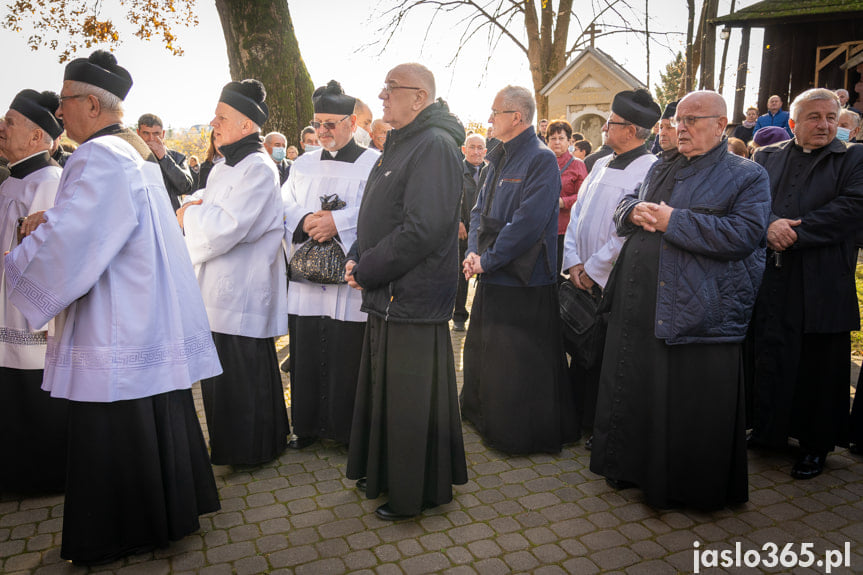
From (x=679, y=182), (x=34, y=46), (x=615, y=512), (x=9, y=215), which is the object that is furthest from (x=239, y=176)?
(x=34, y=46)

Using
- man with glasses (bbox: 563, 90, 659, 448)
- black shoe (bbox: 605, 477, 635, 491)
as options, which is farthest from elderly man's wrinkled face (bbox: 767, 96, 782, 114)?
black shoe (bbox: 605, 477, 635, 491)

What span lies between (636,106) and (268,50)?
257 inches

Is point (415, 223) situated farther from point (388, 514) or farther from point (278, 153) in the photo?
point (278, 153)

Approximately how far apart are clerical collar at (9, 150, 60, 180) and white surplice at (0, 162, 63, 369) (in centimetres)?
2

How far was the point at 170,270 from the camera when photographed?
3.19 m

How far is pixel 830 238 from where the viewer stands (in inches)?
162

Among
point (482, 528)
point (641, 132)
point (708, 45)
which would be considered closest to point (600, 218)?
point (641, 132)

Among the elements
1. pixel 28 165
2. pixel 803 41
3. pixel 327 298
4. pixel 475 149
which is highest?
pixel 803 41

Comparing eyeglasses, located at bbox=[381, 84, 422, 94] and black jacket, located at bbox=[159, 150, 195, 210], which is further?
black jacket, located at bbox=[159, 150, 195, 210]

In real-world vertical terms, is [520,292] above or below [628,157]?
below

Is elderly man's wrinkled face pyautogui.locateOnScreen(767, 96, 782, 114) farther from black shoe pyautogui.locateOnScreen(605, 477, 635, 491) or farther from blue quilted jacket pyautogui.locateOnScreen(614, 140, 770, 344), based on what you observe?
black shoe pyautogui.locateOnScreen(605, 477, 635, 491)

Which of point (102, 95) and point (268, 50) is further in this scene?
point (268, 50)

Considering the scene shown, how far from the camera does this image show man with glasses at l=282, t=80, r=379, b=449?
14.3 feet

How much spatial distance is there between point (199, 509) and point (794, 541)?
3.10 m
